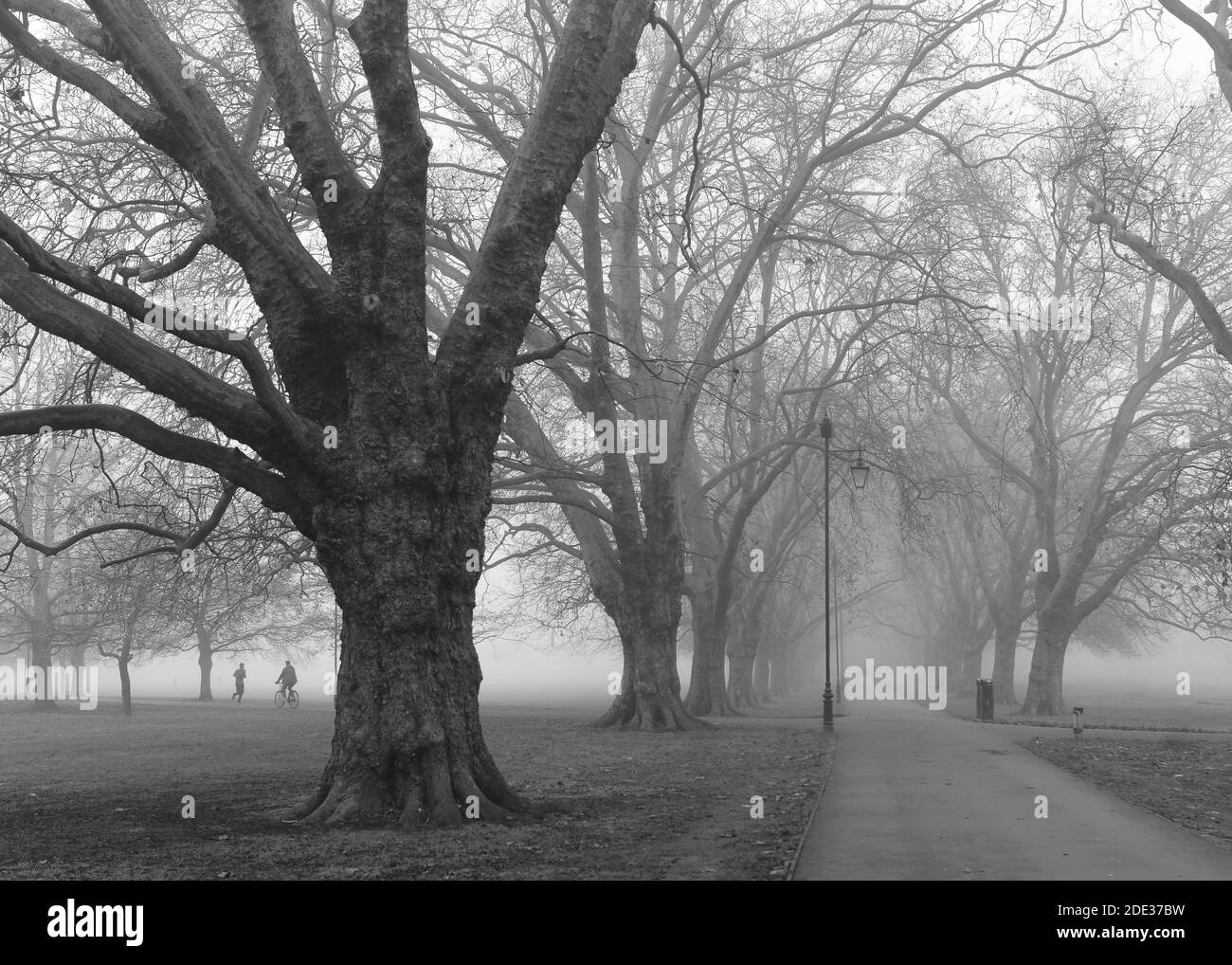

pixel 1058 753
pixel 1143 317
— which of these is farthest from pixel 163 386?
pixel 1143 317

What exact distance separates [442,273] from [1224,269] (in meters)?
17.8

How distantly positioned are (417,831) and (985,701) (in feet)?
68.8

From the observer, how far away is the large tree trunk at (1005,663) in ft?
128

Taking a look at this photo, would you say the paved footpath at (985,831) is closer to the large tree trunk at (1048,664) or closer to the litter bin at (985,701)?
the litter bin at (985,701)

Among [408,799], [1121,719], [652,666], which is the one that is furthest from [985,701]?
[408,799]

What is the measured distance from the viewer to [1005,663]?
3934cm

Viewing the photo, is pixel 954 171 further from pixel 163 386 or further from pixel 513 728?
pixel 163 386

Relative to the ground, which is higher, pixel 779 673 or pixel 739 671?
pixel 739 671

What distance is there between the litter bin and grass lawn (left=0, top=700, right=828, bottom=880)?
8427mm

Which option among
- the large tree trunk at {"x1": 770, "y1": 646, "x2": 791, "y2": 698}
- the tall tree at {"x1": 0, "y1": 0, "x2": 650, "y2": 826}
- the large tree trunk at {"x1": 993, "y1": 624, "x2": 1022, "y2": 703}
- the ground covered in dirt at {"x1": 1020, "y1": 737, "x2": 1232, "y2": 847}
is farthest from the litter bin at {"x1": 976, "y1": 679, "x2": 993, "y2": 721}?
the large tree trunk at {"x1": 770, "y1": 646, "x2": 791, "y2": 698}

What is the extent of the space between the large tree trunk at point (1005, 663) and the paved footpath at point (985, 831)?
25.0 meters

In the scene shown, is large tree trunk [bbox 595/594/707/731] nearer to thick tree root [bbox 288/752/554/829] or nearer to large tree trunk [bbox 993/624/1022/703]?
thick tree root [bbox 288/752/554/829]

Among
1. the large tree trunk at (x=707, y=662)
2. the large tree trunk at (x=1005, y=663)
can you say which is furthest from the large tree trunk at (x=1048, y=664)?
the large tree trunk at (x=707, y=662)

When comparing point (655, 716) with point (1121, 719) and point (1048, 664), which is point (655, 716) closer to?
point (1048, 664)
